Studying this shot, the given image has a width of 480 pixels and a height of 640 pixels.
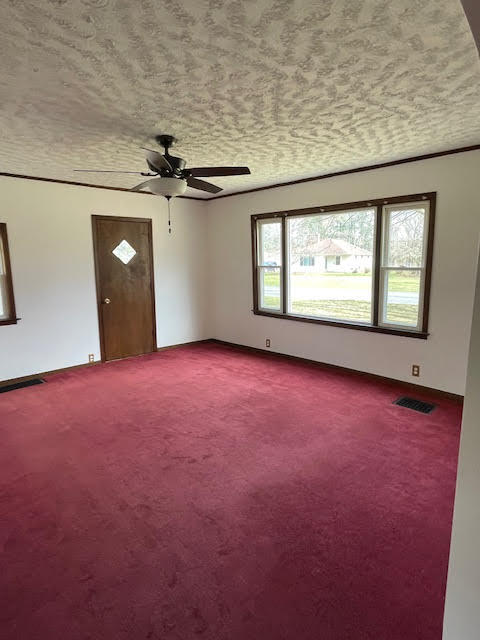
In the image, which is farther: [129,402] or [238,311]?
[238,311]

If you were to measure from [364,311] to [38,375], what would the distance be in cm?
435

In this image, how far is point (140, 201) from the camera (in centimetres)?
557

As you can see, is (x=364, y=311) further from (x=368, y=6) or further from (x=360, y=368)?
(x=368, y=6)

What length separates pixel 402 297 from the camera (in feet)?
13.9

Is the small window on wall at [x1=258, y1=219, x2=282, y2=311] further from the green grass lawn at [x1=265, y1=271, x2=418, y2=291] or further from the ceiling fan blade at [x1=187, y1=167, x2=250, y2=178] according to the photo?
the ceiling fan blade at [x1=187, y1=167, x2=250, y2=178]

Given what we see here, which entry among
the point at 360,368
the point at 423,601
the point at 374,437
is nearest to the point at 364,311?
the point at 360,368

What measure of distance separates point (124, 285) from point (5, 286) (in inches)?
61.1

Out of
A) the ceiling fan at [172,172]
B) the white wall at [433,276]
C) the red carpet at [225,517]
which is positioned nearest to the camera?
the red carpet at [225,517]

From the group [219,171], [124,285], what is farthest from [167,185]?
[124,285]

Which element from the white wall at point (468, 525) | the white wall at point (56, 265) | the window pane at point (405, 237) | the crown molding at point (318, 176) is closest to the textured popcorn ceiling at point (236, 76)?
the crown molding at point (318, 176)

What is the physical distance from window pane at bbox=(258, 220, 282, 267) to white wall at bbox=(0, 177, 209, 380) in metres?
1.54

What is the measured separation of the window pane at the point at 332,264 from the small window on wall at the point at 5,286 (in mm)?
3694

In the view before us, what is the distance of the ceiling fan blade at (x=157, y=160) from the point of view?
107 inches

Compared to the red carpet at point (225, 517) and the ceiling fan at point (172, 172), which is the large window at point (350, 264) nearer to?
the red carpet at point (225, 517)
